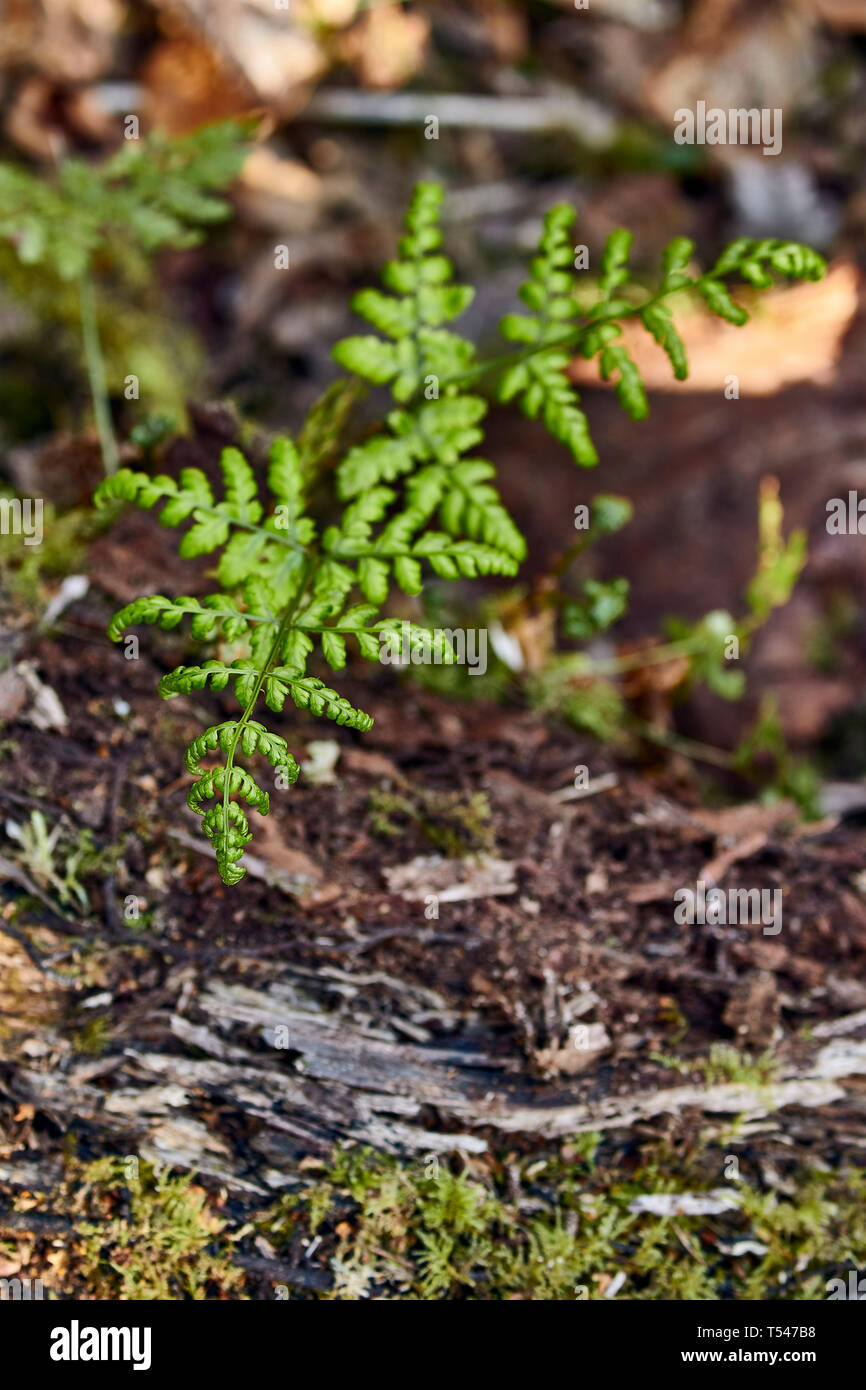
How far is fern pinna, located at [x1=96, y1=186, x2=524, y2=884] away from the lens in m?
2.30

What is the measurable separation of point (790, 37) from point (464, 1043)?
593cm

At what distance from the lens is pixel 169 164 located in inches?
139

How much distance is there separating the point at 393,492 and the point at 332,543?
0.26 meters

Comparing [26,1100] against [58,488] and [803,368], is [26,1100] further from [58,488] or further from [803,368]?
[803,368]

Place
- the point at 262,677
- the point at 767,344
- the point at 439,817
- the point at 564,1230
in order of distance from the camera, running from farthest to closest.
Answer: the point at 767,344 → the point at 439,817 → the point at 564,1230 → the point at 262,677

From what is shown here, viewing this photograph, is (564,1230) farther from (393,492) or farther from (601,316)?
(601,316)

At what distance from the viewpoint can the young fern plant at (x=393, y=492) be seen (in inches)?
95.9

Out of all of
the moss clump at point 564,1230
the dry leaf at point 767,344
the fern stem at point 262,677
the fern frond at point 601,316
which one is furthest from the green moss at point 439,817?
the dry leaf at point 767,344

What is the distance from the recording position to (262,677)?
235 cm

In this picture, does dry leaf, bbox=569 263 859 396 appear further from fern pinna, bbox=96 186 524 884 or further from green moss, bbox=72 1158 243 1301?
green moss, bbox=72 1158 243 1301

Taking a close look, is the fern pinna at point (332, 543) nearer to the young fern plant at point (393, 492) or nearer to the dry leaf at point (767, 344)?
the young fern plant at point (393, 492)

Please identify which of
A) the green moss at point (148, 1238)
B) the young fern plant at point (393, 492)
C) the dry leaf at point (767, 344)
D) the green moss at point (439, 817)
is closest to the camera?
the young fern plant at point (393, 492)

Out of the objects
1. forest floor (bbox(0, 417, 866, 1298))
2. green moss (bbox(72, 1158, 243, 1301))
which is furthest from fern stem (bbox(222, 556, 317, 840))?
green moss (bbox(72, 1158, 243, 1301))

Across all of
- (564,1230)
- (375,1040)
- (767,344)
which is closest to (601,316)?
(375,1040)
